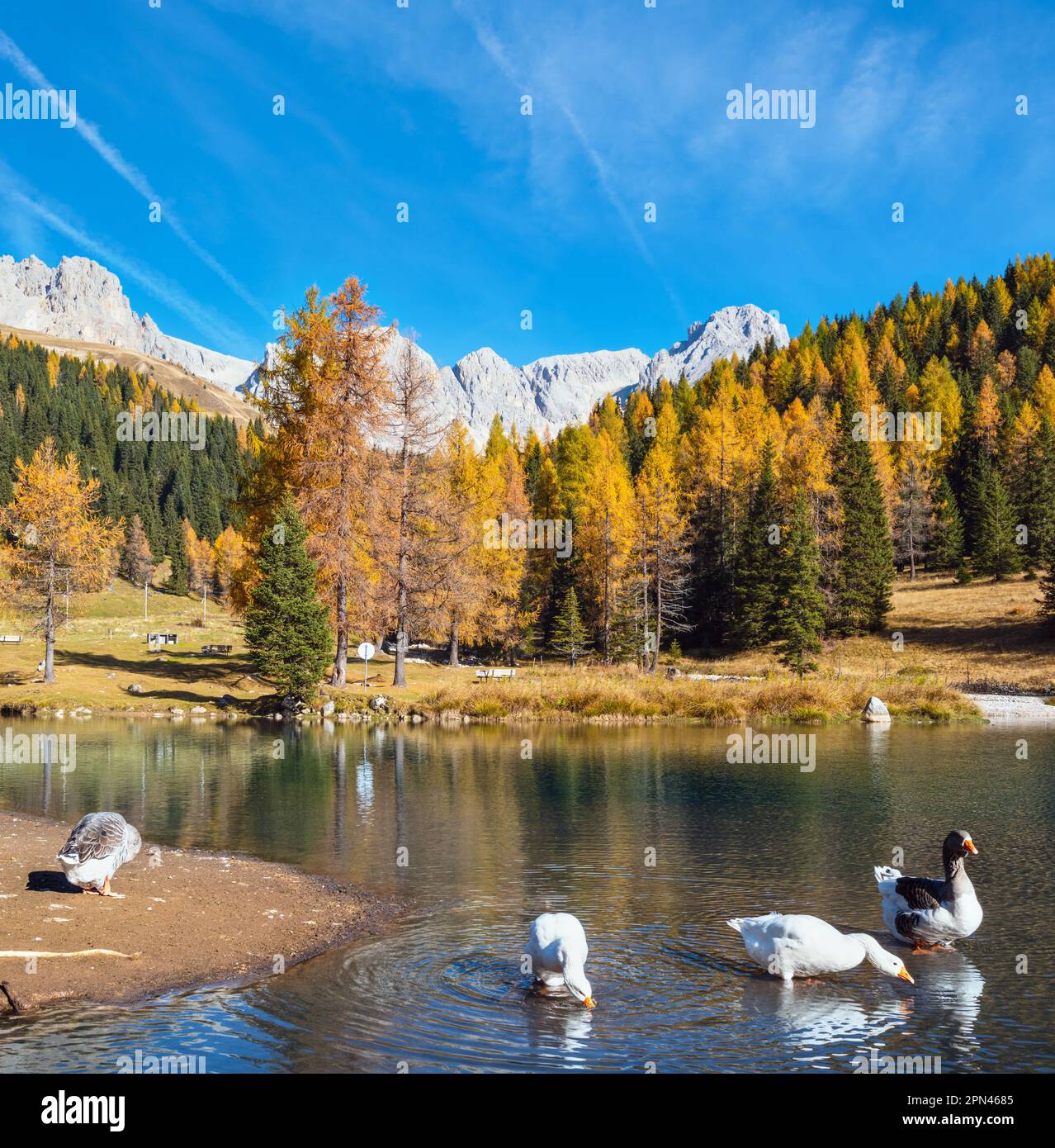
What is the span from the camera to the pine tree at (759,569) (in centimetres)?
6438

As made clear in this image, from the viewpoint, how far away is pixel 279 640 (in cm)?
4275

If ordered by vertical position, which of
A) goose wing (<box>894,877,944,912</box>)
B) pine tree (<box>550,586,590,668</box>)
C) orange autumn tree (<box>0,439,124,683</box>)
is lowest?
goose wing (<box>894,877,944,912</box>)

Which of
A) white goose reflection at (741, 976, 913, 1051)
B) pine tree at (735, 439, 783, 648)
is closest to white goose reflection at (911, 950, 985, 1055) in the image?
white goose reflection at (741, 976, 913, 1051)

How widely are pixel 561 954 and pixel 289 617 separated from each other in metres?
35.3

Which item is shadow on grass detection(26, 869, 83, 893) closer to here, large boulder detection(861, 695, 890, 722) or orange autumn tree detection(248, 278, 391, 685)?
orange autumn tree detection(248, 278, 391, 685)

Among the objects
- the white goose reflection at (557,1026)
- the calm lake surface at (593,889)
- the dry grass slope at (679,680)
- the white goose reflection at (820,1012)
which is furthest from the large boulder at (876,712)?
the white goose reflection at (557,1026)

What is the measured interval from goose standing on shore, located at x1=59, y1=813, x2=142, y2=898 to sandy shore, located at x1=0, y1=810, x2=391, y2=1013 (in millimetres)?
283

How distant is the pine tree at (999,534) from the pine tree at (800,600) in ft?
77.5

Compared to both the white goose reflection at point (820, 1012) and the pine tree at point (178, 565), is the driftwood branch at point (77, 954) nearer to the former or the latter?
the white goose reflection at point (820, 1012)

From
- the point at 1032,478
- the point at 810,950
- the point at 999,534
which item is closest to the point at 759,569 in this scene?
the point at 999,534

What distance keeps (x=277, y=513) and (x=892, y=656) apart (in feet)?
135

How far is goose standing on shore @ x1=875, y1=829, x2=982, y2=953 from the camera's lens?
38.1 ft
